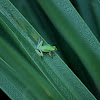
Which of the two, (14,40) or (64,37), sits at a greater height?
(14,40)

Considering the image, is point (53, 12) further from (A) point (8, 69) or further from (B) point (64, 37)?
(A) point (8, 69)

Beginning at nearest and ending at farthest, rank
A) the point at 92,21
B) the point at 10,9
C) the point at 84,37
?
the point at 10,9, the point at 84,37, the point at 92,21

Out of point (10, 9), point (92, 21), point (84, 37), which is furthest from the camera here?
point (92, 21)

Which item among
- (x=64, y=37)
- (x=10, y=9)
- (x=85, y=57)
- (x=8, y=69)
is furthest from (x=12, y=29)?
(x=85, y=57)

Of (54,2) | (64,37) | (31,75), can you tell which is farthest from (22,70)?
(54,2)

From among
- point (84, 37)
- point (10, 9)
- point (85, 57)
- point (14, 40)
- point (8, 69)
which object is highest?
point (10, 9)

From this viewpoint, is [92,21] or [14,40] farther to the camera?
[92,21]
